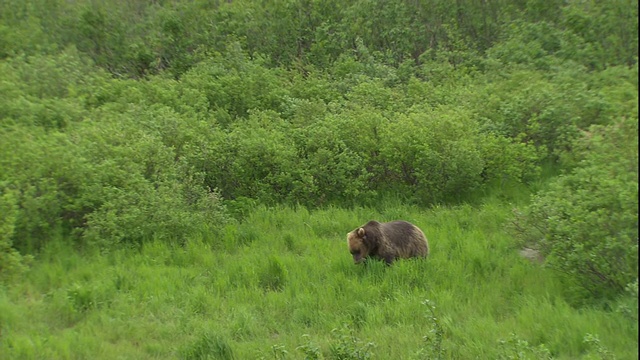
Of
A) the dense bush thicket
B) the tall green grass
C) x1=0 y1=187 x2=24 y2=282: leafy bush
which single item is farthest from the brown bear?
x1=0 y1=187 x2=24 y2=282: leafy bush

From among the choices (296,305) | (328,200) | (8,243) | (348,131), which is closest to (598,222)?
(296,305)

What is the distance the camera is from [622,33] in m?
8.73

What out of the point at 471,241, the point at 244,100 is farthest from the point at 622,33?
the point at 244,100

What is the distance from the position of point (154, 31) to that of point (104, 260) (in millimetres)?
14434

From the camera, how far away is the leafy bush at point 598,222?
21.3ft

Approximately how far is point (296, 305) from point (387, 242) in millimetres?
1600

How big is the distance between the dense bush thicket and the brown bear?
147 centimetres

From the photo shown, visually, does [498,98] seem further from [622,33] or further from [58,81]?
[58,81]

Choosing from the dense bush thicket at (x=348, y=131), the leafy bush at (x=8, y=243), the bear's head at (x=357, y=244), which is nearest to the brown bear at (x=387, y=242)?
the bear's head at (x=357, y=244)

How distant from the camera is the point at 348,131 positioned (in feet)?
39.0

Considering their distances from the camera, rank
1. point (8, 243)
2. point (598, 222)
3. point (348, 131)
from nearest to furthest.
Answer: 1. point (598, 222)
2. point (8, 243)
3. point (348, 131)

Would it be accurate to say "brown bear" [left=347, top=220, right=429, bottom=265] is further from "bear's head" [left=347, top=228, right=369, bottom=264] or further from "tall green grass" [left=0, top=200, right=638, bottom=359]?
"tall green grass" [left=0, top=200, right=638, bottom=359]

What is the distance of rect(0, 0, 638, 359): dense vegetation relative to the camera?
6.65 metres

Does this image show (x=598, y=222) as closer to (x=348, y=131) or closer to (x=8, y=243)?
(x=348, y=131)
